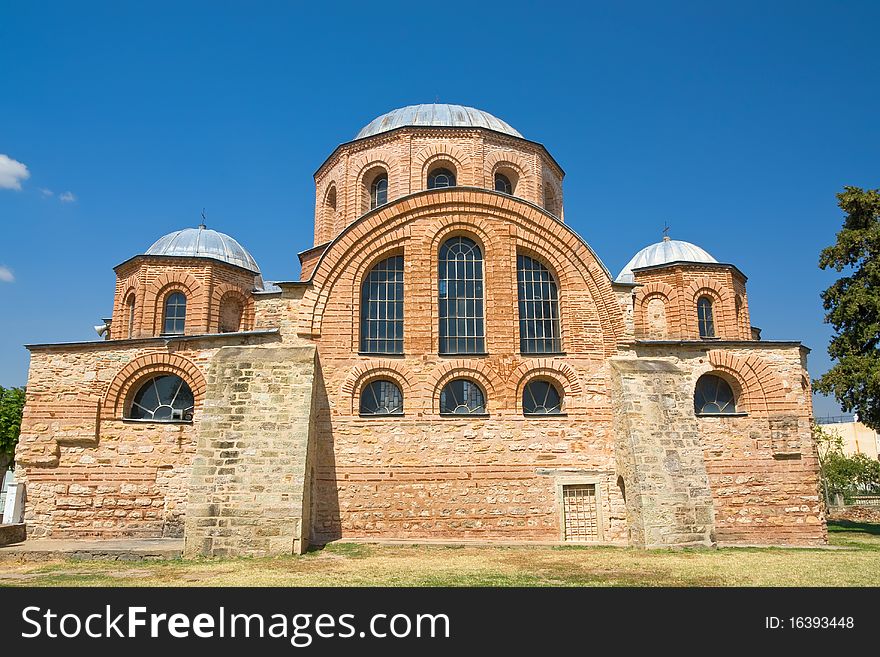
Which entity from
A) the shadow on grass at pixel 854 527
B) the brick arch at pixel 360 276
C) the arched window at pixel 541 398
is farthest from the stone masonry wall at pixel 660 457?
the shadow on grass at pixel 854 527

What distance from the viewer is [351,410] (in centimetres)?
1462

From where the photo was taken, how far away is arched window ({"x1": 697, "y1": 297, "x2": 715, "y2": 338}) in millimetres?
21703

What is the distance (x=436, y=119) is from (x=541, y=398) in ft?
30.9

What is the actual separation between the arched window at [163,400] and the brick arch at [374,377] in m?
4.01

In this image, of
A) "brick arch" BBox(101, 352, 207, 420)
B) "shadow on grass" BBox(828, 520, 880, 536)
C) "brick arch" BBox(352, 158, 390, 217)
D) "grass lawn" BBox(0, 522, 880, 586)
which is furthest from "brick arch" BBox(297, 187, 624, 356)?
"shadow on grass" BBox(828, 520, 880, 536)

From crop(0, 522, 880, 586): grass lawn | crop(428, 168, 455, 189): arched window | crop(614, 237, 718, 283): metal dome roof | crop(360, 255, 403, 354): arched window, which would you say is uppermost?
crop(428, 168, 455, 189): arched window

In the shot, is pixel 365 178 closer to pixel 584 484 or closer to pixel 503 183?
pixel 503 183

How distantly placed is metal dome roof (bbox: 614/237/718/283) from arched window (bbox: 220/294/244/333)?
1333 centimetres

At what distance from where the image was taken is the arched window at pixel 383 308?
50.3ft

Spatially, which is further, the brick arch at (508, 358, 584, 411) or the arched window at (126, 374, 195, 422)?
the arched window at (126, 374, 195, 422)

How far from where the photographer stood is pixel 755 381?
52.9 ft

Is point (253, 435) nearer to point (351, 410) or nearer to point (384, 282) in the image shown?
point (351, 410)

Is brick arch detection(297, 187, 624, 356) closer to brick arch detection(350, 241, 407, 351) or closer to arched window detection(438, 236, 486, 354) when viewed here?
brick arch detection(350, 241, 407, 351)

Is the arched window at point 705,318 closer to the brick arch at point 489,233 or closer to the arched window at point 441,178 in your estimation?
the brick arch at point 489,233
